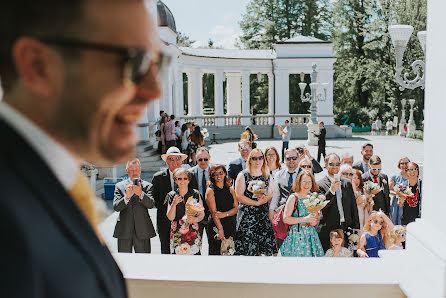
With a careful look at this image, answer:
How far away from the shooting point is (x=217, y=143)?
3272 centimetres

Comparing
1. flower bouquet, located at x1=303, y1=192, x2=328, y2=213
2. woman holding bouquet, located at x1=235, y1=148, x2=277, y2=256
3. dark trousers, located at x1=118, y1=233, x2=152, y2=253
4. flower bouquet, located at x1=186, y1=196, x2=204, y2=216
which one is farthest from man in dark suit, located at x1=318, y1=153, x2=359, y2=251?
dark trousers, located at x1=118, y1=233, x2=152, y2=253

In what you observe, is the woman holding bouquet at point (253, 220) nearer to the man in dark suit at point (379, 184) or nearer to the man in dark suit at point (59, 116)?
the man in dark suit at point (379, 184)

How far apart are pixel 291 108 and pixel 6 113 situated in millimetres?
53730

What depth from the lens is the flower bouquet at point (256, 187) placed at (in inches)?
267

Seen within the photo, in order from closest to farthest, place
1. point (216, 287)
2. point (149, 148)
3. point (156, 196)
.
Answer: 1. point (216, 287)
2. point (156, 196)
3. point (149, 148)

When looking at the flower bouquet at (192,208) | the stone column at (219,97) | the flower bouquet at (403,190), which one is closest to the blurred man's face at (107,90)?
the flower bouquet at (192,208)

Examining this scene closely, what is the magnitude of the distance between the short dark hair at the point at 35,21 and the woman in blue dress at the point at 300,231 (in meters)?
5.51

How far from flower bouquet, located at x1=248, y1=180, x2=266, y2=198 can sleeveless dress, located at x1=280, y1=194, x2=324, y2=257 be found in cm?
74

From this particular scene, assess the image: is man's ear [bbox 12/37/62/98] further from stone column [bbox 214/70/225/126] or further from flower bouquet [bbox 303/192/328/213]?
stone column [bbox 214/70/225/126]

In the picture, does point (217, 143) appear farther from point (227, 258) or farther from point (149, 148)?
point (227, 258)

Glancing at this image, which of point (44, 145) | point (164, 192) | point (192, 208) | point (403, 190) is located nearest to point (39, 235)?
point (44, 145)

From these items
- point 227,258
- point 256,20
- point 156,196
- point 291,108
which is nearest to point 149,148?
point 156,196

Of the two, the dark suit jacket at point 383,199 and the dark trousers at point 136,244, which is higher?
the dark suit jacket at point 383,199

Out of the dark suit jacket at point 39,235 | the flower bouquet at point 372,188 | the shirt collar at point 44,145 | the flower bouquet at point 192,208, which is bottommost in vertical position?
the flower bouquet at point 192,208
